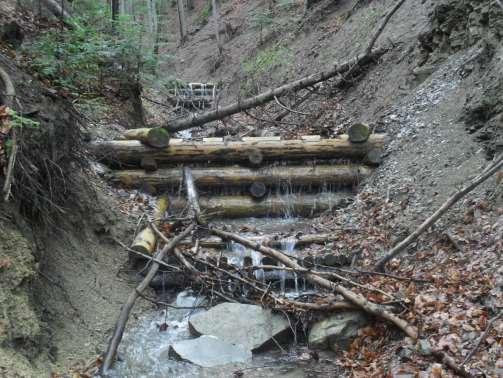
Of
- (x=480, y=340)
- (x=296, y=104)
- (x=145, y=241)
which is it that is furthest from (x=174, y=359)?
(x=296, y=104)

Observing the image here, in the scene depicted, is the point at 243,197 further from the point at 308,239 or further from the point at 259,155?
the point at 308,239

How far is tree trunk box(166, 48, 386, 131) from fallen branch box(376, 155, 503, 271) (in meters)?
7.24

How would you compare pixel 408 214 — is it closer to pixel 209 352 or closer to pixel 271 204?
pixel 271 204

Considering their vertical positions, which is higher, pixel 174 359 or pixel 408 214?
pixel 408 214

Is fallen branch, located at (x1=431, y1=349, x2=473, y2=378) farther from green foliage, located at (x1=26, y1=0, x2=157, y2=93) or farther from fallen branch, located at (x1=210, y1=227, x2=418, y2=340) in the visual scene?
green foliage, located at (x1=26, y1=0, x2=157, y2=93)

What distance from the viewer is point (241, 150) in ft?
35.8

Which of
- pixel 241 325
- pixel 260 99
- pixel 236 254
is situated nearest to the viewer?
pixel 241 325

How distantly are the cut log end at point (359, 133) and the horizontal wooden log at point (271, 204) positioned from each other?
119cm

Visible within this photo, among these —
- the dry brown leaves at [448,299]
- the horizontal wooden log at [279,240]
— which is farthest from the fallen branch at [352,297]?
the horizontal wooden log at [279,240]

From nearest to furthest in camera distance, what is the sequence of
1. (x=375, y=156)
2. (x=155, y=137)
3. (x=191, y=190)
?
(x=191, y=190) → (x=375, y=156) → (x=155, y=137)

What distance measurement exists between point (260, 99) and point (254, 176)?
123 inches

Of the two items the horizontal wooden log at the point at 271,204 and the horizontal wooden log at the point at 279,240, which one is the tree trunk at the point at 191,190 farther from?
the horizontal wooden log at the point at 279,240

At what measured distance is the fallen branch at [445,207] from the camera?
5.90m

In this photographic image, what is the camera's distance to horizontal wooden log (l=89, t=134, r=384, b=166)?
427 inches
